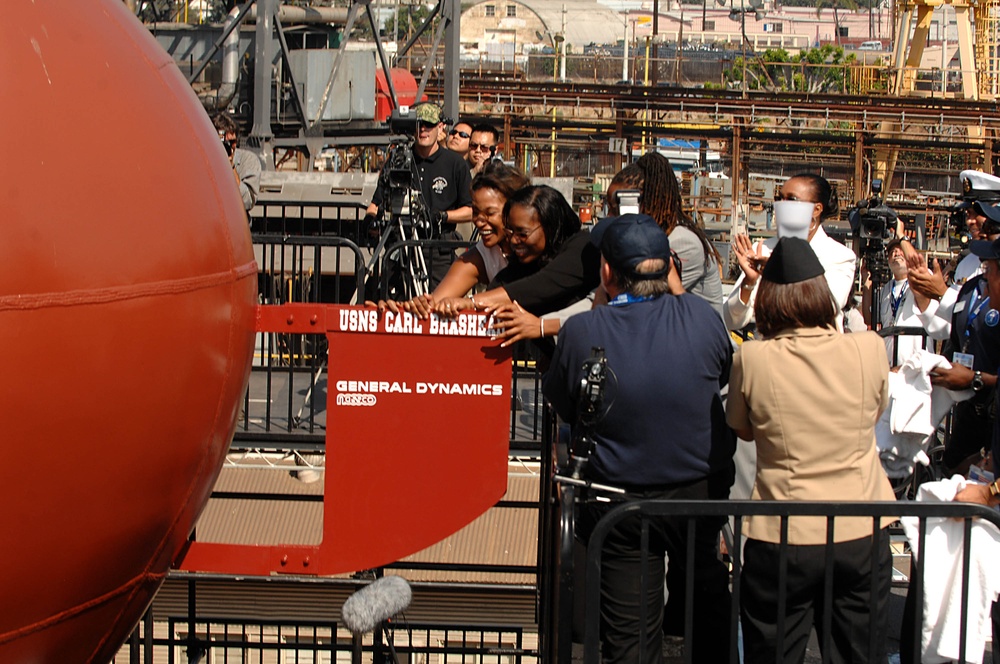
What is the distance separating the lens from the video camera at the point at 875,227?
6.88 metres

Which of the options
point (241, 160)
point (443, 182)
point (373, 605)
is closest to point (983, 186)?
point (373, 605)

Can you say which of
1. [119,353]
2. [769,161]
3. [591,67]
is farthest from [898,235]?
[591,67]

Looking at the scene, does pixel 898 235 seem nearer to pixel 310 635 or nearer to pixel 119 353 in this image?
pixel 310 635

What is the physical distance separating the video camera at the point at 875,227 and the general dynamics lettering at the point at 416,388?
12.1 feet

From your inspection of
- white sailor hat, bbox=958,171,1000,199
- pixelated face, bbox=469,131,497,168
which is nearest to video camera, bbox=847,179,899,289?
white sailor hat, bbox=958,171,1000,199

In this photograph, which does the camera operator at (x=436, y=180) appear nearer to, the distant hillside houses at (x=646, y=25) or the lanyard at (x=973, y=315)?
the lanyard at (x=973, y=315)

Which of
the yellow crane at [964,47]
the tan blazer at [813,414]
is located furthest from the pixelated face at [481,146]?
the yellow crane at [964,47]

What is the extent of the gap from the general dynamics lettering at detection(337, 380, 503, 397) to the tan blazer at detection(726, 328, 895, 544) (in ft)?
2.88

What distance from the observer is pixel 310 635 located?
27.5ft

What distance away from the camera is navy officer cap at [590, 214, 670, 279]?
3.80 metres

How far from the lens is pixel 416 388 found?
4051mm

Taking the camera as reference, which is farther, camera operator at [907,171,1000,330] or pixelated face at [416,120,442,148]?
pixelated face at [416,120,442,148]

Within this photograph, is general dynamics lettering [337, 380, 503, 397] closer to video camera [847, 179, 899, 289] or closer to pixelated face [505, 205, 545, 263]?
pixelated face [505, 205, 545, 263]

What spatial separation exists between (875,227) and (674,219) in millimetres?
2386
